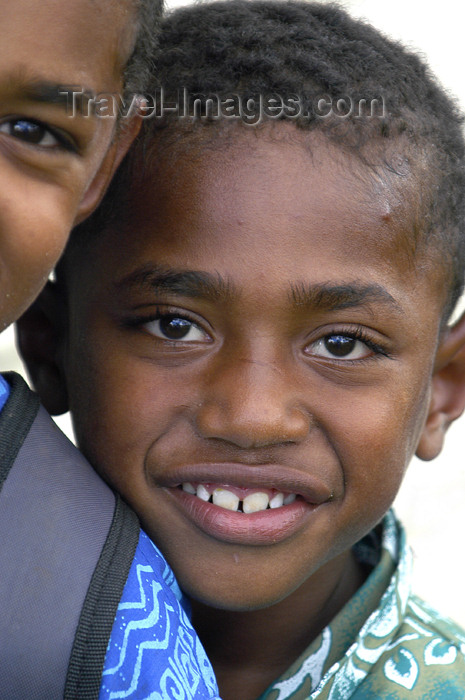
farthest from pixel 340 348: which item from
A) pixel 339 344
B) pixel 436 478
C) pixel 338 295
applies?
pixel 436 478

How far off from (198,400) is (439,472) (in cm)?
218

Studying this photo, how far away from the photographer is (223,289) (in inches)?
60.4

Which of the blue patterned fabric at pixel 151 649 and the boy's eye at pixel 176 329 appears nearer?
the blue patterned fabric at pixel 151 649

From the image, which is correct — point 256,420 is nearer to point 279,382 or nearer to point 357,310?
point 279,382

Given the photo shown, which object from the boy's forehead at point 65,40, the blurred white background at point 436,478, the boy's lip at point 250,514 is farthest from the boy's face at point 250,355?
the blurred white background at point 436,478

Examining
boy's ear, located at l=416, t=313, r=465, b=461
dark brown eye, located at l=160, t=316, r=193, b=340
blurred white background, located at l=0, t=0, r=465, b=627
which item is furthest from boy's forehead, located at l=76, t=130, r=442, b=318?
blurred white background, located at l=0, t=0, r=465, b=627

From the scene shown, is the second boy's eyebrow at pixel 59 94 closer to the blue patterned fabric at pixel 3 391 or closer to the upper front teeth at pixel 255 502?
the blue patterned fabric at pixel 3 391

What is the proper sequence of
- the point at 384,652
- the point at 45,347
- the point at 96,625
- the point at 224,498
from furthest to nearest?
the point at 45,347 → the point at 384,652 → the point at 224,498 → the point at 96,625

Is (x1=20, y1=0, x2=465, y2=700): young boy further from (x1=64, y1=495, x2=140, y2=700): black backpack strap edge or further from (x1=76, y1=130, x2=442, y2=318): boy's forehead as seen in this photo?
(x1=64, y1=495, x2=140, y2=700): black backpack strap edge

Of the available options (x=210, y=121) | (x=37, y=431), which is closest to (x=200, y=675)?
(x=37, y=431)

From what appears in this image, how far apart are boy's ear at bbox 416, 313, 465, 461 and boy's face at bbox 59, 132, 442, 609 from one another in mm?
308

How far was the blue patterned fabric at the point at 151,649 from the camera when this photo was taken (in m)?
1.14

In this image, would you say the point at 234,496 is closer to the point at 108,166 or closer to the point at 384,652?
the point at 384,652

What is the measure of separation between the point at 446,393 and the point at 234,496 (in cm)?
63
